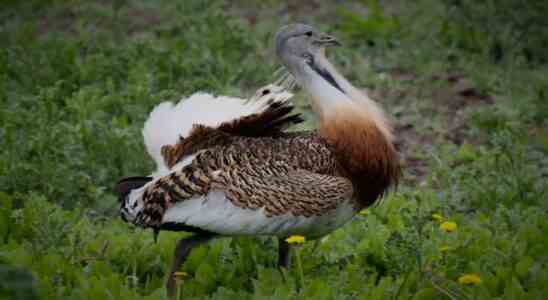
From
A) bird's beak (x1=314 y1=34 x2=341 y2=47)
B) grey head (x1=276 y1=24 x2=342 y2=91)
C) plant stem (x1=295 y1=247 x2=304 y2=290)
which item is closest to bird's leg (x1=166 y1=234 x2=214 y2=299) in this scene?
plant stem (x1=295 y1=247 x2=304 y2=290)

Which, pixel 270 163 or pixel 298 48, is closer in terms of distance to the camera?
pixel 270 163

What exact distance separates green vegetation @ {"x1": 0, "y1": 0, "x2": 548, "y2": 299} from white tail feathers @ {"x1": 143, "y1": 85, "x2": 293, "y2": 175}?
595 mm

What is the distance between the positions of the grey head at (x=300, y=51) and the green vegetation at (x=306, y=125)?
94 cm

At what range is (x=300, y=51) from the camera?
15.5 feet

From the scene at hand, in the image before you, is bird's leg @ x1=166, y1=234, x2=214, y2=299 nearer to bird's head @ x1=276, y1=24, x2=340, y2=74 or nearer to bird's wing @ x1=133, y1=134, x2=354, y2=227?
bird's wing @ x1=133, y1=134, x2=354, y2=227

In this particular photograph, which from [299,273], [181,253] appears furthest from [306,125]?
[181,253]

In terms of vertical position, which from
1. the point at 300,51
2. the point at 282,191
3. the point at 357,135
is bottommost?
the point at 282,191

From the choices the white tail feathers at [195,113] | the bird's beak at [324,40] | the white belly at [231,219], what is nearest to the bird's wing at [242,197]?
the white belly at [231,219]

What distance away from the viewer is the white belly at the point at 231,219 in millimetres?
4102

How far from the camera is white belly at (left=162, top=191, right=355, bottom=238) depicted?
410 cm

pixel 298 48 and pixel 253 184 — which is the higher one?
pixel 298 48

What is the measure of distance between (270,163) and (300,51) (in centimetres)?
77

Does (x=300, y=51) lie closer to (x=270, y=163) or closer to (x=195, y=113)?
(x=195, y=113)

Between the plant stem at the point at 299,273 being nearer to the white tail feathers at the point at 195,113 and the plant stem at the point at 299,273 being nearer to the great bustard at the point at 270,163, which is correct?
the great bustard at the point at 270,163
